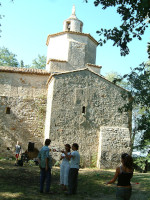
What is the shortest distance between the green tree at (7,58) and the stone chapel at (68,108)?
15006 mm

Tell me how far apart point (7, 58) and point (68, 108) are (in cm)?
1989

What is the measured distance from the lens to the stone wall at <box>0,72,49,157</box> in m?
16.5

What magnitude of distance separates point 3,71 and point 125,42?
Answer: 504 inches

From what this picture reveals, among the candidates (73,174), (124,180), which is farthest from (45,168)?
(124,180)

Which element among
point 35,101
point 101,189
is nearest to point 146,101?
point 101,189

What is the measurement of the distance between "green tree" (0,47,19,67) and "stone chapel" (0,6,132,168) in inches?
591

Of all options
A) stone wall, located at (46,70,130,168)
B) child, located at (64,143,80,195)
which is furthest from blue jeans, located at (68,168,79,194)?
stone wall, located at (46,70,130,168)

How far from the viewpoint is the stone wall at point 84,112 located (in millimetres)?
14742

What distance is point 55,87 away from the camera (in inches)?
595

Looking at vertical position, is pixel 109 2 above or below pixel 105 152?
above

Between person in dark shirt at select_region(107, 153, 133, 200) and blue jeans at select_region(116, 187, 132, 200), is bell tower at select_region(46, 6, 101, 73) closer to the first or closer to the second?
person in dark shirt at select_region(107, 153, 133, 200)

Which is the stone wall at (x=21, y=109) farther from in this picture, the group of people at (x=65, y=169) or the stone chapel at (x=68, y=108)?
the group of people at (x=65, y=169)

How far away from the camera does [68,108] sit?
49.4ft

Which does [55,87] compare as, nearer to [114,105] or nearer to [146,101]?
[114,105]
